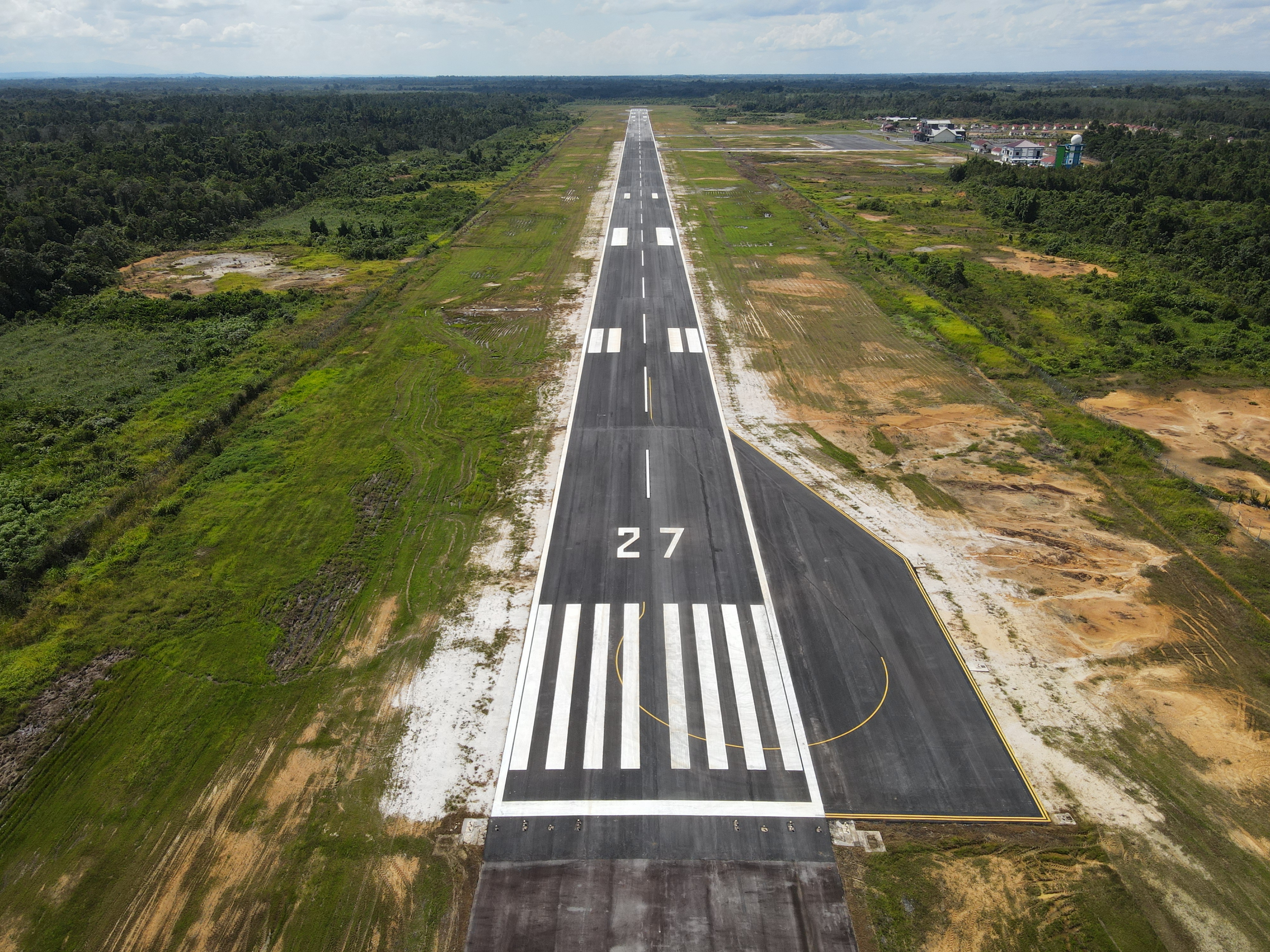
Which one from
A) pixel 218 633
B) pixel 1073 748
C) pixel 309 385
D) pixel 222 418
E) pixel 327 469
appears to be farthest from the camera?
pixel 309 385

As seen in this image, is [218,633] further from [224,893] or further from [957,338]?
[957,338]

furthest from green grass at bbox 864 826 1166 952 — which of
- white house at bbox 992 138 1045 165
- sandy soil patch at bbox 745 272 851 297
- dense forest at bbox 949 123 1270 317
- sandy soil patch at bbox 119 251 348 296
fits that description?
white house at bbox 992 138 1045 165

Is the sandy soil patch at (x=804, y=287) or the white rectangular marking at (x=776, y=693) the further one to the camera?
the sandy soil patch at (x=804, y=287)

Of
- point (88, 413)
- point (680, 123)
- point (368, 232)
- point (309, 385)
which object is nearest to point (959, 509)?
point (309, 385)

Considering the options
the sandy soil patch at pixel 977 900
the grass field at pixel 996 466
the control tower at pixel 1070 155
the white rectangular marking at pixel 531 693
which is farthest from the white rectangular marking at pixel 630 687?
the control tower at pixel 1070 155

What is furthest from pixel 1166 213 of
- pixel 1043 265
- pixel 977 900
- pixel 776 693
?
pixel 977 900

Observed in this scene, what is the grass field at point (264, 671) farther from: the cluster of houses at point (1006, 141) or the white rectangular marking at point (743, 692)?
the cluster of houses at point (1006, 141)
